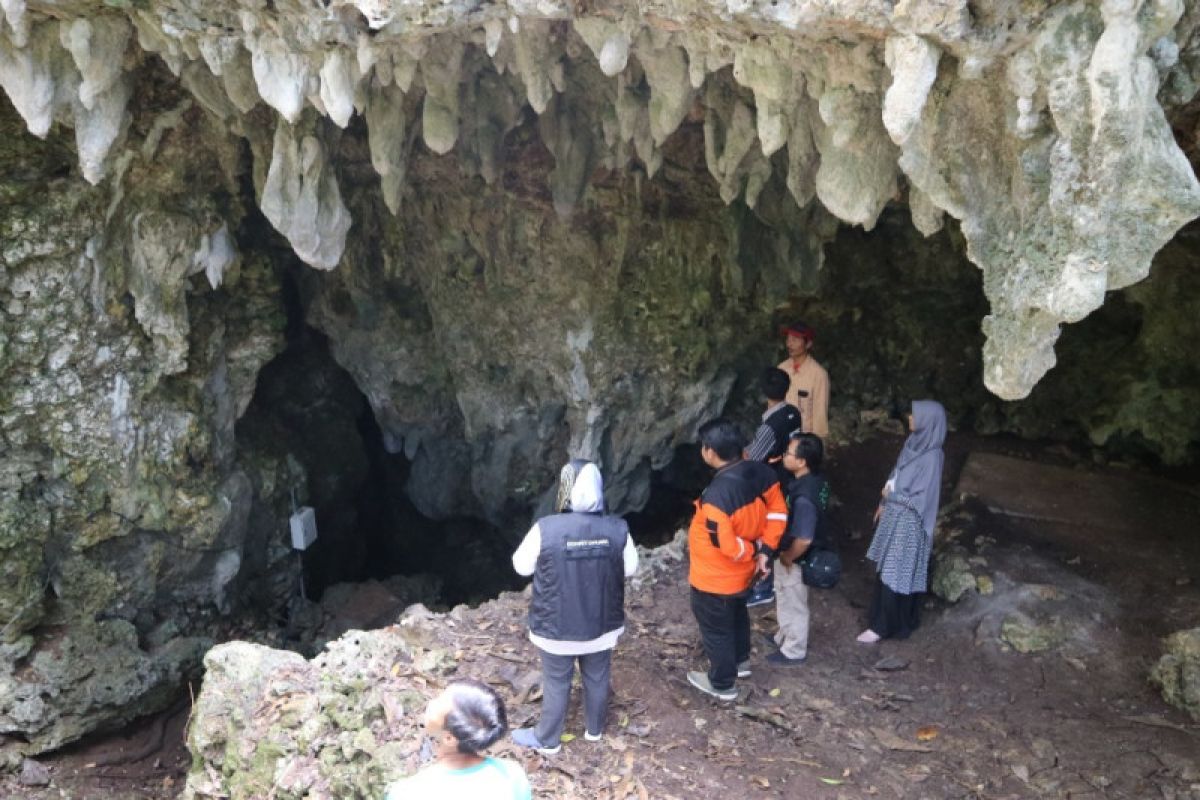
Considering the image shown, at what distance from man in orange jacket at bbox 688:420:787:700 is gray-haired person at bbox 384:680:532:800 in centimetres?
233

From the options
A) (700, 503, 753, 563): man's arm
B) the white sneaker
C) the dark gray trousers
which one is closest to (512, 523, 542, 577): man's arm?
the dark gray trousers

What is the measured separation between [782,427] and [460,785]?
13.7ft

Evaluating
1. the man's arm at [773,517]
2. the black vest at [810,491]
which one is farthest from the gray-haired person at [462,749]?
the black vest at [810,491]

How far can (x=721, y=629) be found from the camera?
17.1ft

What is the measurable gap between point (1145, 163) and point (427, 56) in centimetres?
441

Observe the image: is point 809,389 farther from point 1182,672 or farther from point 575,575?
point 575,575

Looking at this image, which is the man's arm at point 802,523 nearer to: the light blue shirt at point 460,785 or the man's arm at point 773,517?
the man's arm at point 773,517

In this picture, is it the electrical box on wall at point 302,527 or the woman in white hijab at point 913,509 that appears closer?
the woman in white hijab at point 913,509

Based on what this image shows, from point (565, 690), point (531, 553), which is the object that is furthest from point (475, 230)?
point (565, 690)

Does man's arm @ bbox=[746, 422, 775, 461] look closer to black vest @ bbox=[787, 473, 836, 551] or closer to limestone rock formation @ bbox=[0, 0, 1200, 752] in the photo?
black vest @ bbox=[787, 473, 836, 551]

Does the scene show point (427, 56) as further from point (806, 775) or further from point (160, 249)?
point (806, 775)

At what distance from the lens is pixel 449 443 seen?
483 inches

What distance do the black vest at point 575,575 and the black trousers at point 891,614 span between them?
2495 millimetres

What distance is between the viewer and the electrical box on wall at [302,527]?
10984 millimetres
